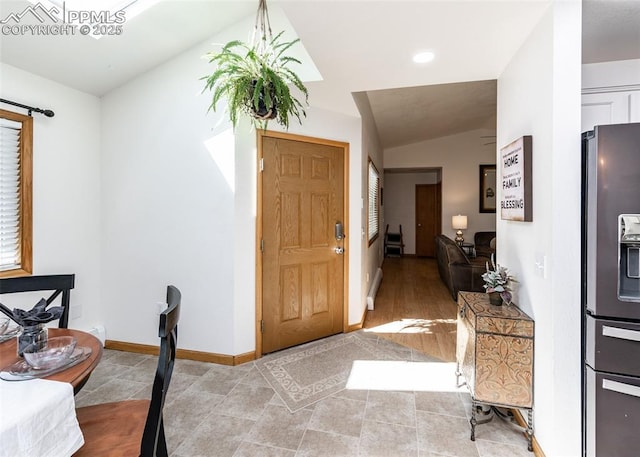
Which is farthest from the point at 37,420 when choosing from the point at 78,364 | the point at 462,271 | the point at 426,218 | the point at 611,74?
the point at 426,218

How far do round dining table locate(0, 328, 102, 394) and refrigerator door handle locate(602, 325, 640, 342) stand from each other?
2.22 metres

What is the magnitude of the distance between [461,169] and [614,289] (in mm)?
6580

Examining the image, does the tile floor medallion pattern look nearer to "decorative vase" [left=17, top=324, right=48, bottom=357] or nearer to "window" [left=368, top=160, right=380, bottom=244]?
"decorative vase" [left=17, top=324, right=48, bottom=357]

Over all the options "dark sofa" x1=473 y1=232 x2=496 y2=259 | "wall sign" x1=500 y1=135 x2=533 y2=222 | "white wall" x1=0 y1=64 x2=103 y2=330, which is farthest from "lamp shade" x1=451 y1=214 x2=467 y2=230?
"white wall" x1=0 y1=64 x2=103 y2=330

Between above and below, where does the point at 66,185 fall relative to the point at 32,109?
below

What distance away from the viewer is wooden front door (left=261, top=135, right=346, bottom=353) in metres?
2.87

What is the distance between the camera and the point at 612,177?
4.52 feet

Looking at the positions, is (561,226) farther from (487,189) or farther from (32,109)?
(487,189)

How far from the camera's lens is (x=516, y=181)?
191 centimetres

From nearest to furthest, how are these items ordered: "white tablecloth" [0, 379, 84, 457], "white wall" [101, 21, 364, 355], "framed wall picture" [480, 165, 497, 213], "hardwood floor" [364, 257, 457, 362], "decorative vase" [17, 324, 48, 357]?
"white tablecloth" [0, 379, 84, 457], "decorative vase" [17, 324, 48, 357], "white wall" [101, 21, 364, 355], "hardwood floor" [364, 257, 457, 362], "framed wall picture" [480, 165, 497, 213]

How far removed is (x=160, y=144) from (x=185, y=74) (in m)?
0.67

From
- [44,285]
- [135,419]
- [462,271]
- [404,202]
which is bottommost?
[135,419]

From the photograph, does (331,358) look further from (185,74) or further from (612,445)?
(185,74)

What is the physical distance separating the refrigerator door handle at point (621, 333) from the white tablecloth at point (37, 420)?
7.15 feet
